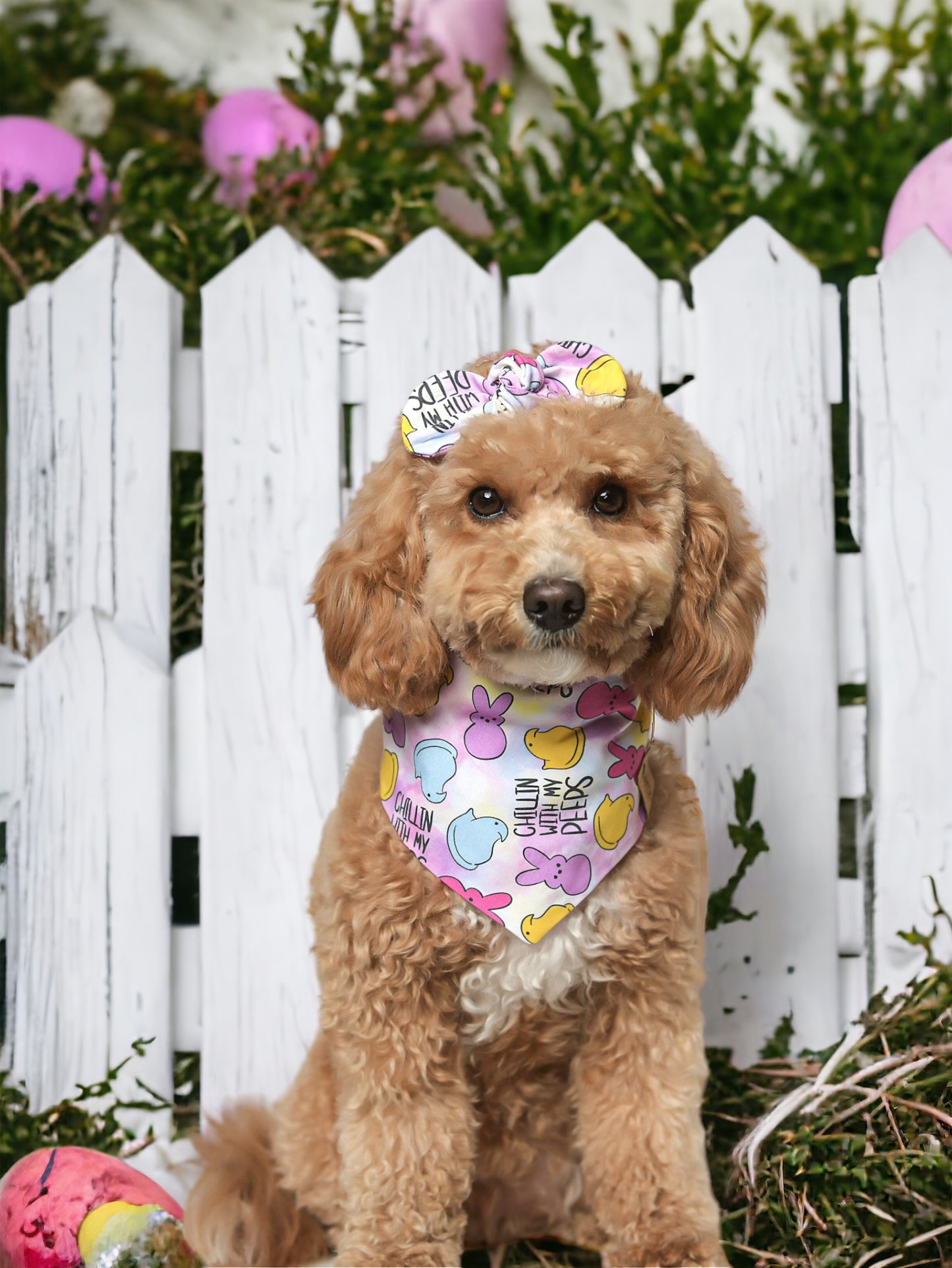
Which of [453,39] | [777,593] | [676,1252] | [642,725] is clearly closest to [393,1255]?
[676,1252]

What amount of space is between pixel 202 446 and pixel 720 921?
1.27 m

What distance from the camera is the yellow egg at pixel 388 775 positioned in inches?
64.4

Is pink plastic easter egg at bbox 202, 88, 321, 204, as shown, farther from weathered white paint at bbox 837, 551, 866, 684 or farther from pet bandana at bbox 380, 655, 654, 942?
pet bandana at bbox 380, 655, 654, 942

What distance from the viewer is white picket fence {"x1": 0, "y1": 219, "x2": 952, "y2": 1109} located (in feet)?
Answer: 7.27

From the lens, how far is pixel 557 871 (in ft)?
5.16

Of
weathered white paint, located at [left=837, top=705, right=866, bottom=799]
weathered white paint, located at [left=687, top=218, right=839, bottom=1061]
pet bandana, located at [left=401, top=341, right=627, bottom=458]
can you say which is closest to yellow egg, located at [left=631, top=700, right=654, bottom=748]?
pet bandana, located at [left=401, top=341, right=627, bottom=458]

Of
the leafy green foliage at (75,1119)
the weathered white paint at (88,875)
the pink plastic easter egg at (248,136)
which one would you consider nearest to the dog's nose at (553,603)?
the weathered white paint at (88,875)

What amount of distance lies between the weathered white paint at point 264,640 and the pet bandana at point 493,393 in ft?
2.24

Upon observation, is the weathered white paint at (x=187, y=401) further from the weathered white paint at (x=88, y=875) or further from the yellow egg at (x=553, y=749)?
the yellow egg at (x=553, y=749)

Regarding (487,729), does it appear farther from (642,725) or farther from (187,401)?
(187,401)

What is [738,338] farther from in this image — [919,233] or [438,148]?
[438,148]

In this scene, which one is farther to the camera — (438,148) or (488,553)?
(438,148)

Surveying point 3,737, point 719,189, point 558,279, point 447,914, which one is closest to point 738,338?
point 558,279

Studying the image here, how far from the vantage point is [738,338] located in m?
2.22
